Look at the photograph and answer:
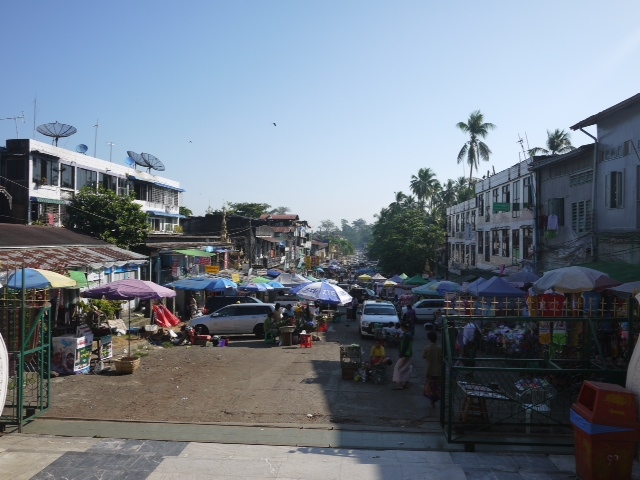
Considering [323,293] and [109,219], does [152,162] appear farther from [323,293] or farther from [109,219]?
[323,293]

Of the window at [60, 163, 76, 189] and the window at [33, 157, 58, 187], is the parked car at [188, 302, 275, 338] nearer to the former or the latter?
the window at [33, 157, 58, 187]

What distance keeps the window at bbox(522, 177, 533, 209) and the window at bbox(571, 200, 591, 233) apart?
4.17m

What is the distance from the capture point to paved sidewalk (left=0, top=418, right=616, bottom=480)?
26.2 feet

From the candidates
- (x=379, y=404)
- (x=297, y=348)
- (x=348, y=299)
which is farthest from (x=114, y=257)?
(x=379, y=404)

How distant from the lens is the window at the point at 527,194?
95.7 ft

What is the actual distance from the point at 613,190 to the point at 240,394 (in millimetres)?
15322

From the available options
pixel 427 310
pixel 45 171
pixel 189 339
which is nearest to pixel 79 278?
pixel 189 339

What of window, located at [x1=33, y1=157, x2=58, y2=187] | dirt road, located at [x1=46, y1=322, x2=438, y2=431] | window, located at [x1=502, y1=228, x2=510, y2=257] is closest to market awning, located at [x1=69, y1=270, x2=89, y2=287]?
dirt road, located at [x1=46, y1=322, x2=438, y2=431]

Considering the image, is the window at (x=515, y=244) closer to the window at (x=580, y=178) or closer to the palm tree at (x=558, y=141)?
the window at (x=580, y=178)

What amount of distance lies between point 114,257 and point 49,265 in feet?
16.7

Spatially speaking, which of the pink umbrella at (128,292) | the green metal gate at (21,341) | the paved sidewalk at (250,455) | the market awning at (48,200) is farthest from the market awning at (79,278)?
the market awning at (48,200)

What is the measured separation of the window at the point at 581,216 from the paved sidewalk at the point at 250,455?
1630 centimetres

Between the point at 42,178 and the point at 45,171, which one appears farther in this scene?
the point at 45,171

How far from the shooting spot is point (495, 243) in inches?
1446
